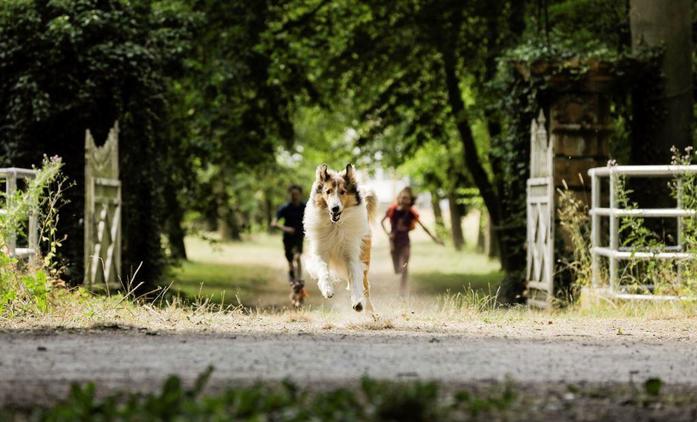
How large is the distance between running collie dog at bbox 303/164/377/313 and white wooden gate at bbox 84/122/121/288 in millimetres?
4306

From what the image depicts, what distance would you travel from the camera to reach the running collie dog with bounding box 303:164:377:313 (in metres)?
12.7

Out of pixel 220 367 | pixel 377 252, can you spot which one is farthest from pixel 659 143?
pixel 377 252

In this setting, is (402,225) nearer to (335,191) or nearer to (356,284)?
(335,191)

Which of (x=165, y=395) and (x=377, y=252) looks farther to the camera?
(x=377, y=252)

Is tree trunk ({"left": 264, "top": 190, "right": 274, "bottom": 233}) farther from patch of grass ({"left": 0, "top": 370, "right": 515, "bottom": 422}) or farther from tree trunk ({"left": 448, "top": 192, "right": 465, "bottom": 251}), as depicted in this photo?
patch of grass ({"left": 0, "top": 370, "right": 515, "bottom": 422})

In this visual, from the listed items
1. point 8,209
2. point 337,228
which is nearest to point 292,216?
point 337,228

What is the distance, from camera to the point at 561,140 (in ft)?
60.3

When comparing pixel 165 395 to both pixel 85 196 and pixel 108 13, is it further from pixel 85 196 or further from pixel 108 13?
pixel 108 13

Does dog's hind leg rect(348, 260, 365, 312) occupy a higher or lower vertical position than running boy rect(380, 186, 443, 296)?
lower

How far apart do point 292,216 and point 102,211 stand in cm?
347

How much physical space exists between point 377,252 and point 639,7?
97.9ft

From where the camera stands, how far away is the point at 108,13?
18.8 m

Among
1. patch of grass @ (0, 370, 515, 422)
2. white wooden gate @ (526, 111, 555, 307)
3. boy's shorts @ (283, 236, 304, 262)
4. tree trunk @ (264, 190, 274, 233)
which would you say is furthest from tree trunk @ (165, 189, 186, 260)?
tree trunk @ (264, 190, 274, 233)

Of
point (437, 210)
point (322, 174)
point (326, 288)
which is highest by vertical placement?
point (322, 174)
